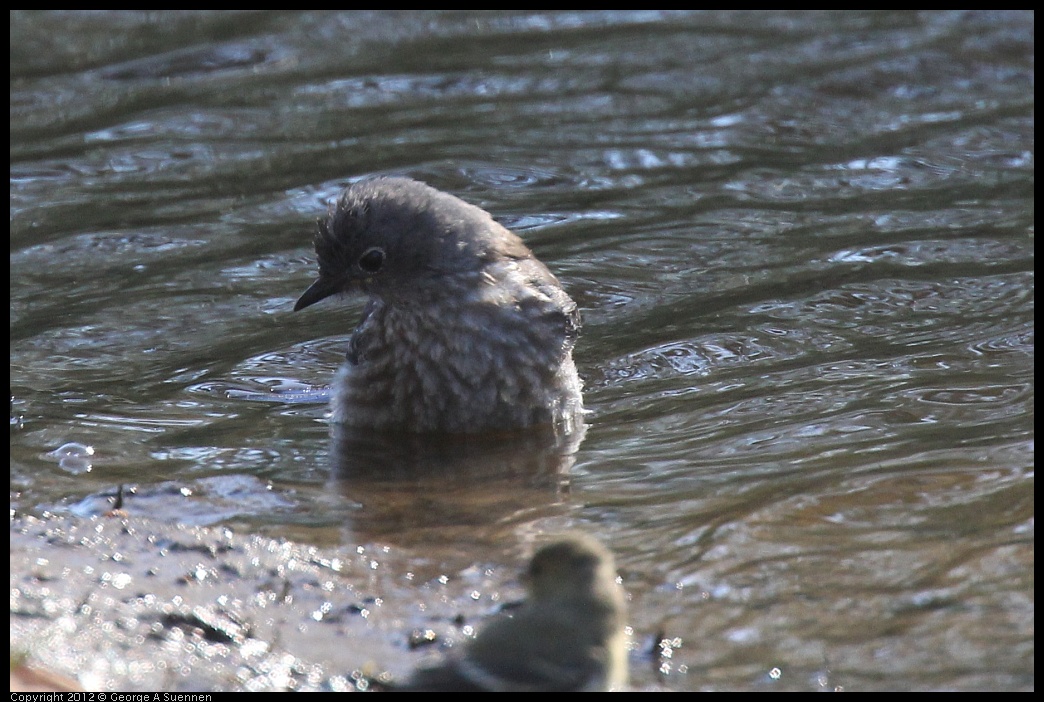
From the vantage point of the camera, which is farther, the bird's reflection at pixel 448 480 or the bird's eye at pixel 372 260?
the bird's eye at pixel 372 260

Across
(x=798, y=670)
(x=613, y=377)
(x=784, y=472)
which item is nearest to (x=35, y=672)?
(x=798, y=670)

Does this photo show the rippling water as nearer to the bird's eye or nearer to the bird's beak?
the bird's beak

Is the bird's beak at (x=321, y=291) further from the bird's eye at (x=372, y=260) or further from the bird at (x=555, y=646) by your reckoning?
the bird at (x=555, y=646)

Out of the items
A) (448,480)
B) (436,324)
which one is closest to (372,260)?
(436,324)

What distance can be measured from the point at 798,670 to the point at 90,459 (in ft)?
12.1

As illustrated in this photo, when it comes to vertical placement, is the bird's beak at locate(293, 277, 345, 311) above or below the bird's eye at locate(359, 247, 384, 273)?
below

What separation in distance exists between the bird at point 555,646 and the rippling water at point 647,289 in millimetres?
555

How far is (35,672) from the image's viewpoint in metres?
4.30

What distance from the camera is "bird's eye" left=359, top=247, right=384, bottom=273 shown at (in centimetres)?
720

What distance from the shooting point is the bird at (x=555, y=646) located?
3697 millimetres

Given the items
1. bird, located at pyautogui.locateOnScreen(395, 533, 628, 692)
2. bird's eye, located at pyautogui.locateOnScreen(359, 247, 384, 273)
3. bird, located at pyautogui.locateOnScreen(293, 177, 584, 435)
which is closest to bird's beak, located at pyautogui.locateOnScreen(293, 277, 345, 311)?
bird, located at pyautogui.locateOnScreen(293, 177, 584, 435)

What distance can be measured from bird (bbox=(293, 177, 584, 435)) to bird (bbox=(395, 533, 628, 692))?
3164mm

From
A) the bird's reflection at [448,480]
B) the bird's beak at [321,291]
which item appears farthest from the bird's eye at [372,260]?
the bird's reflection at [448,480]
